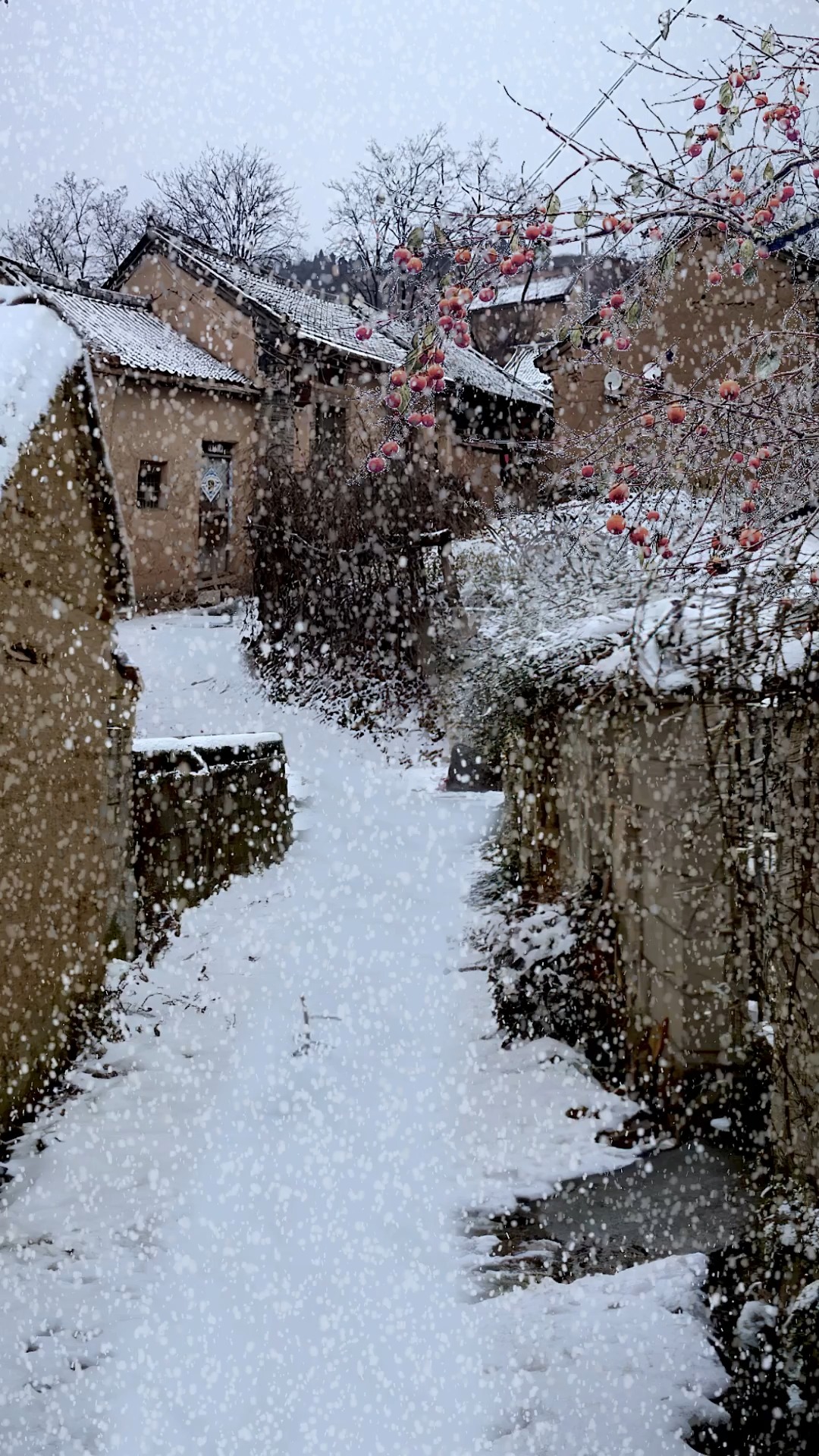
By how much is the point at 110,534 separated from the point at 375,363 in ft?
54.2

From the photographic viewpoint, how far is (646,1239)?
3.68 metres

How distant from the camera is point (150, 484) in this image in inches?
720

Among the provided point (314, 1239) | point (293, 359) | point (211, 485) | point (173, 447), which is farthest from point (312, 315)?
point (314, 1239)

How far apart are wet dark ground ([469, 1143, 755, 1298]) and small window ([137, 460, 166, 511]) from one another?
52.7ft

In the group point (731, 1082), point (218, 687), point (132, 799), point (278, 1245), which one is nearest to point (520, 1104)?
point (731, 1082)

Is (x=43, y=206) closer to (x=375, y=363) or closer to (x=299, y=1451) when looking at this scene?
(x=375, y=363)

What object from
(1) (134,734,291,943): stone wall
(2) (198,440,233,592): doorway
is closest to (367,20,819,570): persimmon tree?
(1) (134,734,291,943): stone wall

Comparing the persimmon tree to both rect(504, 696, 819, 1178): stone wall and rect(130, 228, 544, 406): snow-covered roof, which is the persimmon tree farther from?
rect(130, 228, 544, 406): snow-covered roof

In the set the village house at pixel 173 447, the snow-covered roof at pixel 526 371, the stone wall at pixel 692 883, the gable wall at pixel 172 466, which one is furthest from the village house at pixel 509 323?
the stone wall at pixel 692 883

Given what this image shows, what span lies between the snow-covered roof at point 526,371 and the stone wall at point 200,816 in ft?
64.9

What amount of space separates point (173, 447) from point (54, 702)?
1446 centimetres

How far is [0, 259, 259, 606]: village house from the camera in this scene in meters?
17.3

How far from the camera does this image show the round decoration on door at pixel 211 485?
744 inches

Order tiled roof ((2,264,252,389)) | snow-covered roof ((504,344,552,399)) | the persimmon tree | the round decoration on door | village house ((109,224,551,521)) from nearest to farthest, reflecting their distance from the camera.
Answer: the persimmon tree < tiled roof ((2,264,252,389)) < the round decoration on door < village house ((109,224,551,521)) < snow-covered roof ((504,344,552,399))
